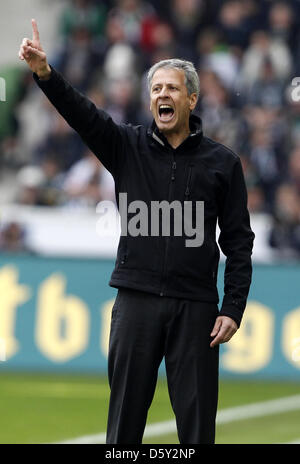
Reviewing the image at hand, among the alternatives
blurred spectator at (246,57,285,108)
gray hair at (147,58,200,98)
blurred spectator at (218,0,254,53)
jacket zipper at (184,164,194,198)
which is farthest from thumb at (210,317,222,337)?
blurred spectator at (218,0,254,53)

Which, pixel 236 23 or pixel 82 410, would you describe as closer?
pixel 82 410

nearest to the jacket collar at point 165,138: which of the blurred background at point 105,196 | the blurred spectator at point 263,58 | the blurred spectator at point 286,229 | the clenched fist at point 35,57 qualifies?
the clenched fist at point 35,57

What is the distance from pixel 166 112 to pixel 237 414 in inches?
185

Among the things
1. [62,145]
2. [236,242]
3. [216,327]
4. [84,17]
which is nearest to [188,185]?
[236,242]

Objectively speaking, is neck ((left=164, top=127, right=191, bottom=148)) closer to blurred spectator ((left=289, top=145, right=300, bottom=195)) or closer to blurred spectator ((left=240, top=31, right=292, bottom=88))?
blurred spectator ((left=289, top=145, right=300, bottom=195))

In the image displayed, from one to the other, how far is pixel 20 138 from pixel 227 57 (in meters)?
2.84

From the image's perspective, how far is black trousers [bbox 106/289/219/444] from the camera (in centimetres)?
492

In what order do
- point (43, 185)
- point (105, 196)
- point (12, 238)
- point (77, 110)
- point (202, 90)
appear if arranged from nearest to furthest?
point (77, 110), point (12, 238), point (105, 196), point (43, 185), point (202, 90)

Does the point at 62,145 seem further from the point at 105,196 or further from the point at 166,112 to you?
the point at 166,112

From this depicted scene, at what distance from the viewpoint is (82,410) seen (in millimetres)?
9273

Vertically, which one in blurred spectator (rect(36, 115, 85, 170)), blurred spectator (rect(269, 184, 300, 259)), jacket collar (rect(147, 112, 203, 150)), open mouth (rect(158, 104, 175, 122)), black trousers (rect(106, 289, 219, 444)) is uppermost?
blurred spectator (rect(36, 115, 85, 170))

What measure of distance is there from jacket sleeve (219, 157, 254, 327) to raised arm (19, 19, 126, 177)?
0.51 meters

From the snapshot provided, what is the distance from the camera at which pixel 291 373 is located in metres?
11.2

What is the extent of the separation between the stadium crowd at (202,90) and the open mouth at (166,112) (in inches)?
291
